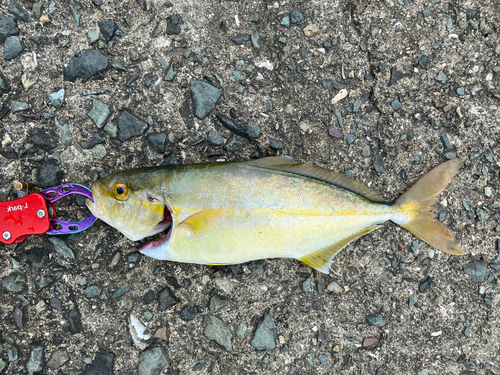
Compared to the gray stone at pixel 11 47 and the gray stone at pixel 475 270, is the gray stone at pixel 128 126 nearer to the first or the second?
the gray stone at pixel 11 47

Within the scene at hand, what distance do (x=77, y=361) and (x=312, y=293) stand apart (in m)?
2.01

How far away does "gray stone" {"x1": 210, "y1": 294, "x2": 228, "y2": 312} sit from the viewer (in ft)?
8.84

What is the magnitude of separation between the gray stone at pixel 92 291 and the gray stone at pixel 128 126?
4.07 feet

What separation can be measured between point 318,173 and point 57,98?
2221mm

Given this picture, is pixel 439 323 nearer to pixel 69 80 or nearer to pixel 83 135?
pixel 83 135

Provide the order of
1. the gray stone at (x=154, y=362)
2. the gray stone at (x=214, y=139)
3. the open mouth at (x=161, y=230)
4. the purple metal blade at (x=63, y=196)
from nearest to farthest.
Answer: the open mouth at (x=161, y=230) → the purple metal blade at (x=63, y=196) → the gray stone at (x=154, y=362) → the gray stone at (x=214, y=139)

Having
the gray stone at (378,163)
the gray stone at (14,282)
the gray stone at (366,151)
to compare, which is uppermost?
the gray stone at (366,151)

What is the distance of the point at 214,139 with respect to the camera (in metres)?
2.72

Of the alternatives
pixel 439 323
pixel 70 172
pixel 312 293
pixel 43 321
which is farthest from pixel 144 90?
pixel 439 323

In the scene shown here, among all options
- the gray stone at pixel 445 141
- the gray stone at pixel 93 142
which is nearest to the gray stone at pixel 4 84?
the gray stone at pixel 93 142

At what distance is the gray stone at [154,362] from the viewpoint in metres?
Result: 2.62

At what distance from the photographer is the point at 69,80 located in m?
2.67

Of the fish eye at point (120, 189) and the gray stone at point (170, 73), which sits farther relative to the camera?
the gray stone at point (170, 73)

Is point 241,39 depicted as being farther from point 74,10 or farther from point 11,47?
point 11,47
